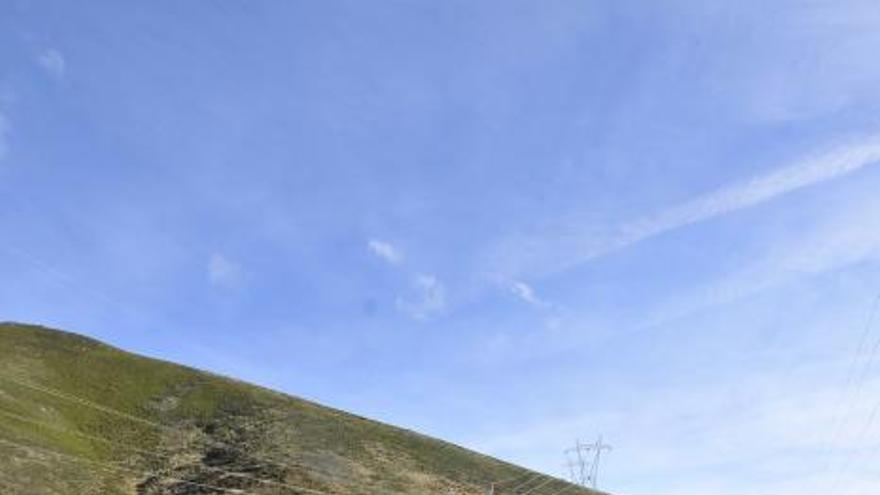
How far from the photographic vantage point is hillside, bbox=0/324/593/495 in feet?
309

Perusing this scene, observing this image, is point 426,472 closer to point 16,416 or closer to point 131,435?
point 131,435

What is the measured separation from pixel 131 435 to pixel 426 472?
30815mm

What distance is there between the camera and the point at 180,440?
106438mm

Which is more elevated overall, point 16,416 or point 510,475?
point 510,475

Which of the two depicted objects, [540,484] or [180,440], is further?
[540,484]

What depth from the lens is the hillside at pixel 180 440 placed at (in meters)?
94.3

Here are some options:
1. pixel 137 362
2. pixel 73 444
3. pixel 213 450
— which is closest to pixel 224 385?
pixel 137 362

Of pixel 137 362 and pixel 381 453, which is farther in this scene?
pixel 137 362

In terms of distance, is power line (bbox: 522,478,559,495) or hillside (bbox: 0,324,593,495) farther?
power line (bbox: 522,478,559,495)

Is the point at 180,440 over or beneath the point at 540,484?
beneath

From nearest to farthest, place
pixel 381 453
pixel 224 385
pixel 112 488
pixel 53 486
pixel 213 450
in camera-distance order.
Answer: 1. pixel 53 486
2. pixel 112 488
3. pixel 213 450
4. pixel 381 453
5. pixel 224 385

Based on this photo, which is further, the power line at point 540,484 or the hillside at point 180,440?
the power line at point 540,484

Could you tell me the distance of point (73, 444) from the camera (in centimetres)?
9794

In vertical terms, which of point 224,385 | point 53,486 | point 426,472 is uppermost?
point 224,385
